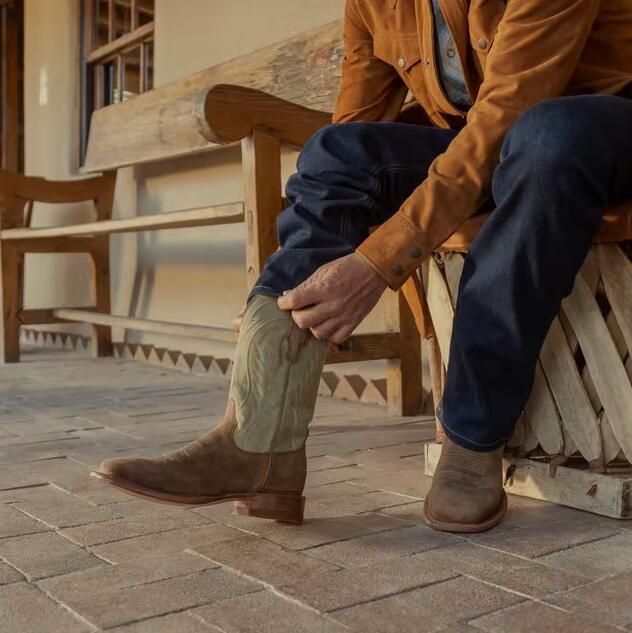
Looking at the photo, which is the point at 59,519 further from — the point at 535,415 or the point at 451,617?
the point at 535,415

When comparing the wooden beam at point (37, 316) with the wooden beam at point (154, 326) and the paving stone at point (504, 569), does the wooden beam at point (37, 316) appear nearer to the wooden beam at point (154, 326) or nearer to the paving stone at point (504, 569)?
the wooden beam at point (154, 326)

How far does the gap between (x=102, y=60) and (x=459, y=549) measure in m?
4.51

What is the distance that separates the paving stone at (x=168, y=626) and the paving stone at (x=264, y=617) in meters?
0.02

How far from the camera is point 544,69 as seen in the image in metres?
1.52

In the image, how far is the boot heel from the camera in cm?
150

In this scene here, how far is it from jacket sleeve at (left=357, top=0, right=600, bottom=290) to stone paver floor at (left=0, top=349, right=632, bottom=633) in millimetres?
493

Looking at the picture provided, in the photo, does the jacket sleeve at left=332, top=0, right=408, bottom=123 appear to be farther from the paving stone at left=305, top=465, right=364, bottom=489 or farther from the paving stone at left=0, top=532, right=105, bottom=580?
the paving stone at left=0, top=532, right=105, bottom=580

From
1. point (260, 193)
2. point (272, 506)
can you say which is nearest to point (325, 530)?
point (272, 506)

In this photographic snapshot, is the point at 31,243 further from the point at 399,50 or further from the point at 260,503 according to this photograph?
the point at 260,503

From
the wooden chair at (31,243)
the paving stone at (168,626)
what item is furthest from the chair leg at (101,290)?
the paving stone at (168,626)

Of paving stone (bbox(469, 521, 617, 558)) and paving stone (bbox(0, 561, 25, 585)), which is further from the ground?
paving stone (bbox(469, 521, 617, 558))

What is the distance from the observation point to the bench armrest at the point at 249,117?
88.8 inches

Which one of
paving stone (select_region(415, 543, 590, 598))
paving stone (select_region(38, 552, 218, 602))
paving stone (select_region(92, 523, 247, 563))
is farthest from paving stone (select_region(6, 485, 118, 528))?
paving stone (select_region(415, 543, 590, 598))

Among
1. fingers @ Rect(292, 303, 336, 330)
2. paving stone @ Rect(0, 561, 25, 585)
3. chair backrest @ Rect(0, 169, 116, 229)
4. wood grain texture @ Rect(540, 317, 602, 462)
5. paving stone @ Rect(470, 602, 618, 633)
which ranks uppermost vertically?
chair backrest @ Rect(0, 169, 116, 229)
